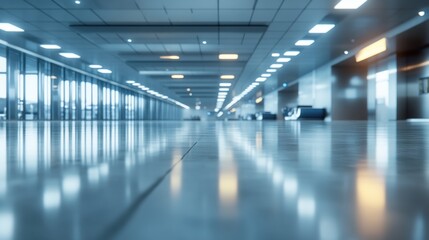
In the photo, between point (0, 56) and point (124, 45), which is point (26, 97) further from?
point (124, 45)

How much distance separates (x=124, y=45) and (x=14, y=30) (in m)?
4.63

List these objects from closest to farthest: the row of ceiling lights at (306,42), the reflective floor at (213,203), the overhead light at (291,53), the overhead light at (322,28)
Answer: the reflective floor at (213,203) → the row of ceiling lights at (306,42) → the overhead light at (322,28) → the overhead light at (291,53)

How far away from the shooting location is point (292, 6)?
37.5ft

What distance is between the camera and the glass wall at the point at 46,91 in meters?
20.2

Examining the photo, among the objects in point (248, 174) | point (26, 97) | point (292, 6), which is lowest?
point (248, 174)

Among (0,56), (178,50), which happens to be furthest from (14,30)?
(178,50)

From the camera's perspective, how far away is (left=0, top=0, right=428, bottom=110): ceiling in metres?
11.4

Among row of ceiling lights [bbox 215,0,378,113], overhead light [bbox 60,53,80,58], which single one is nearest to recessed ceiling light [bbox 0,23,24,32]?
overhead light [bbox 60,53,80,58]

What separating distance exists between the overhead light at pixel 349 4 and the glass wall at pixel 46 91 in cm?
1743

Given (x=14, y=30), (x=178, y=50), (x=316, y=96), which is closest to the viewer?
(x=14, y=30)

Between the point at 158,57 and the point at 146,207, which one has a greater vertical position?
the point at 158,57

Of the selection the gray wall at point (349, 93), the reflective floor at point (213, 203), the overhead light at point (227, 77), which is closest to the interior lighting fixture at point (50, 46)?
the overhead light at point (227, 77)

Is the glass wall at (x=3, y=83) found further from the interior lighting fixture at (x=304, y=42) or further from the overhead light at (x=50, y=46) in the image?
the interior lighting fixture at (x=304, y=42)

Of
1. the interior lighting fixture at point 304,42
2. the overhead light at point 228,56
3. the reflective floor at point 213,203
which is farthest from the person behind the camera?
the overhead light at point 228,56
